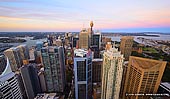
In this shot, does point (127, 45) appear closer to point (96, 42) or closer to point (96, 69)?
point (96, 42)

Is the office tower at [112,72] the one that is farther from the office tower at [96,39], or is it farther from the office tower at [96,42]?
the office tower at [96,39]

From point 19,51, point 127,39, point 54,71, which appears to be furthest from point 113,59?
point 19,51

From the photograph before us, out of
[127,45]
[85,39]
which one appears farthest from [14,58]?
[127,45]

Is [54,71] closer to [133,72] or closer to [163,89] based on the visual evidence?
[133,72]

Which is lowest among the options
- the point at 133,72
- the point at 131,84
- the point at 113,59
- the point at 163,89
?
the point at 163,89

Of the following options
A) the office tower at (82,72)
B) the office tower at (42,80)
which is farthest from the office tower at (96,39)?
the office tower at (82,72)

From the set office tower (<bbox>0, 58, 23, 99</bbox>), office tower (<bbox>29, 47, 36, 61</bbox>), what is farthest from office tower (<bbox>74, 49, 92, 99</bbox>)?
office tower (<bbox>29, 47, 36, 61</bbox>)
